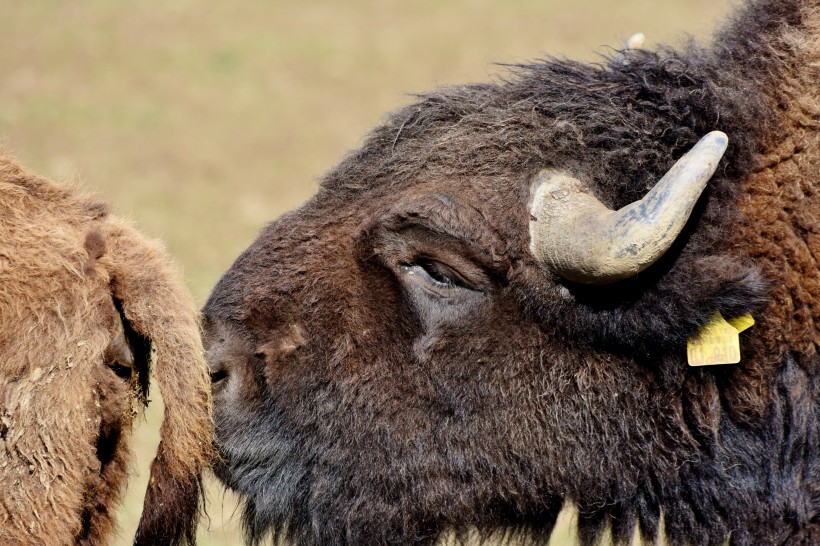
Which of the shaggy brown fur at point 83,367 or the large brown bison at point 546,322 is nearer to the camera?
the shaggy brown fur at point 83,367

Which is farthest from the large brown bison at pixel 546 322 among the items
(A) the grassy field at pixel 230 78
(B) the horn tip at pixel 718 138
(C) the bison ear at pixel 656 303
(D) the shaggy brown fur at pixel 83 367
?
(A) the grassy field at pixel 230 78

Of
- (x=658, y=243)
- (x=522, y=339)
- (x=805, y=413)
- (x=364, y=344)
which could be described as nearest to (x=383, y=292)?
(x=364, y=344)

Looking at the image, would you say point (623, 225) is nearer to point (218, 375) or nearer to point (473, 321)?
point (473, 321)

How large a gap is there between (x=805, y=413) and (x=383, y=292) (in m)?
1.73

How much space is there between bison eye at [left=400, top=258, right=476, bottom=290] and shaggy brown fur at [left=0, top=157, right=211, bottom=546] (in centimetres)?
89

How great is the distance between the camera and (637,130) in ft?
13.0

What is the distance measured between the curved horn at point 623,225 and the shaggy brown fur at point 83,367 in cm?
142

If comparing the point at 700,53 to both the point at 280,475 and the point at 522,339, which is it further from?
the point at 280,475

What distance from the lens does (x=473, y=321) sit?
13.1ft

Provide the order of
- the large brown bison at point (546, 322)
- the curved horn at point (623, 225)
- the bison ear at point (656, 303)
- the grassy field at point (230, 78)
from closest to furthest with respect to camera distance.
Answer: the curved horn at point (623, 225)
the bison ear at point (656, 303)
the large brown bison at point (546, 322)
the grassy field at point (230, 78)

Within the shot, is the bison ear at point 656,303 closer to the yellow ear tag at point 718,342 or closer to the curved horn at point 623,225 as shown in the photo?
the yellow ear tag at point 718,342

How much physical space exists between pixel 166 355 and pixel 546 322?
1475 mm

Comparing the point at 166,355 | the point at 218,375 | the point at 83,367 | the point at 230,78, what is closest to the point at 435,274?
the point at 218,375

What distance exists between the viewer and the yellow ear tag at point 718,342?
3.77 metres
